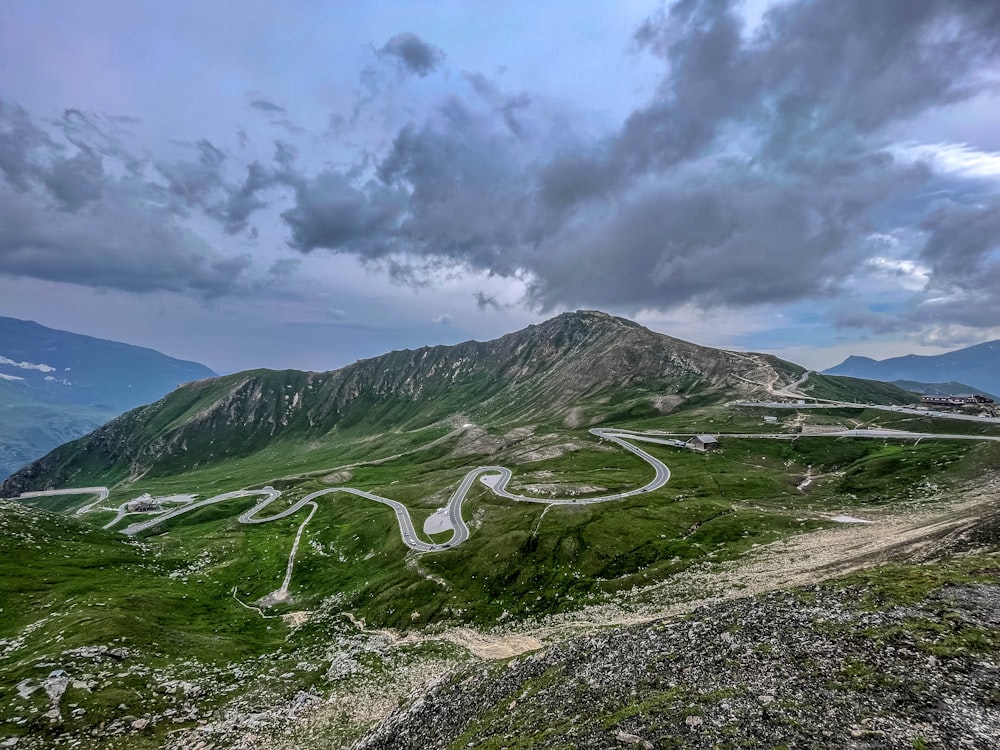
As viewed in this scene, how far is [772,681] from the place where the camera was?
94.7 ft

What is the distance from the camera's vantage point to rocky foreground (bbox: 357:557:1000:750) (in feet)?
78.5

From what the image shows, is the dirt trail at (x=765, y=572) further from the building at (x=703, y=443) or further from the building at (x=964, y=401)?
the building at (x=964, y=401)

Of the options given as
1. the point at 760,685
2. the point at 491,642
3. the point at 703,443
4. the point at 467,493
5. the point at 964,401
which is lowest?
the point at 491,642

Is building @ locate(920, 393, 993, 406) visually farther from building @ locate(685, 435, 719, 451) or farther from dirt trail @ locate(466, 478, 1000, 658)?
dirt trail @ locate(466, 478, 1000, 658)

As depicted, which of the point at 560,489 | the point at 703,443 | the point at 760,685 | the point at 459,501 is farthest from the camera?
the point at 703,443

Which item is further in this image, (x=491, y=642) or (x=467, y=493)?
(x=467, y=493)

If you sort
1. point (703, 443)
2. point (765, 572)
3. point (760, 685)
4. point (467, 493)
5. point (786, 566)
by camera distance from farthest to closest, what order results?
point (703, 443)
point (467, 493)
point (786, 566)
point (765, 572)
point (760, 685)

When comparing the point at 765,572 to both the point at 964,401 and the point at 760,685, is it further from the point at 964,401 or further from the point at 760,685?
the point at 964,401

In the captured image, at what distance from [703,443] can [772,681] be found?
507 feet

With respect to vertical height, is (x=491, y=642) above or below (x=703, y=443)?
below

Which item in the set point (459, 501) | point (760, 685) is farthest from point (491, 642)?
point (459, 501)

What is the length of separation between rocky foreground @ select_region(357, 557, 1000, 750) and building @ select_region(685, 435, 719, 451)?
443 ft

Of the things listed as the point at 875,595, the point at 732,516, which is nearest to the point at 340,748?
the point at 875,595

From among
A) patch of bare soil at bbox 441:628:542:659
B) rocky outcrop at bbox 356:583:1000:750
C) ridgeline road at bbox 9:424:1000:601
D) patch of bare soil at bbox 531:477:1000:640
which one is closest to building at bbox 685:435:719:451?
ridgeline road at bbox 9:424:1000:601
